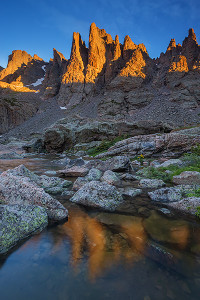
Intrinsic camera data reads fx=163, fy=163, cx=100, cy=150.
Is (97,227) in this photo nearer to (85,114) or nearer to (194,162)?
(194,162)

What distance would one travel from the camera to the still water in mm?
2248

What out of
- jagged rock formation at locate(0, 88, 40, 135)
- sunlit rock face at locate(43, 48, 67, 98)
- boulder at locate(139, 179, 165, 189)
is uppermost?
sunlit rock face at locate(43, 48, 67, 98)

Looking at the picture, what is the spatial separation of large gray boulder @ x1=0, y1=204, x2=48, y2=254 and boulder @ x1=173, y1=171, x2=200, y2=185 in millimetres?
5869

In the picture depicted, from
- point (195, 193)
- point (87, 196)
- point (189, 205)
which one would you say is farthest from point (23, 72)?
point (189, 205)

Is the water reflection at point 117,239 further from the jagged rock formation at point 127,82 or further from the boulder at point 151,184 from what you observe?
the jagged rock formation at point 127,82

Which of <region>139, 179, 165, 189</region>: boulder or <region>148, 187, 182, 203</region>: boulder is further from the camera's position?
<region>139, 179, 165, 189</region>: boulder

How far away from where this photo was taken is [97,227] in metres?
4.05

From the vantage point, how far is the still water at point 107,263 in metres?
2.25

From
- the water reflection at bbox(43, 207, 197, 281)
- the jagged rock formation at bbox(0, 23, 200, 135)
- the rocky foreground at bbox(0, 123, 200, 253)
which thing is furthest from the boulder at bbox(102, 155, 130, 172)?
the jagged rock formation at bbox(0, 23, 200, 135)

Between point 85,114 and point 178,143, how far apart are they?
2829 inches

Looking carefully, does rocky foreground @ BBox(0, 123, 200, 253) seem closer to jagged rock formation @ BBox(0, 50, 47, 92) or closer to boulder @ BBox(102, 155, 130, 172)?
boulder @ BBox(102, 155, 130, 172)

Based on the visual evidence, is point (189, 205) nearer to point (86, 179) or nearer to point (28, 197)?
point (86, 179)

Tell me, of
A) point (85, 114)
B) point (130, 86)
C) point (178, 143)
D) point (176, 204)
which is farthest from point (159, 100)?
point (176, 204)

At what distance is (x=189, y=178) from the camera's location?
7.03 m
